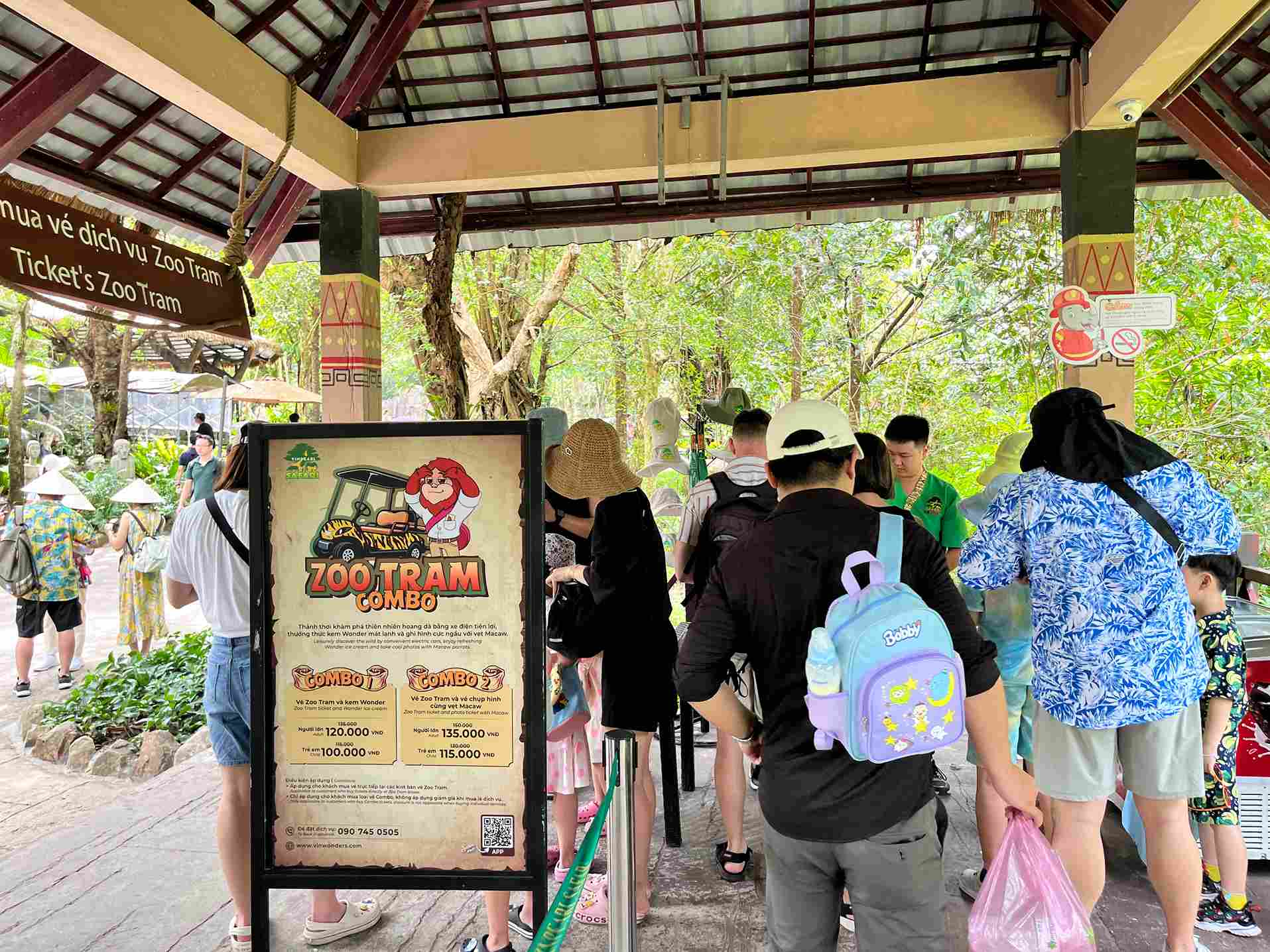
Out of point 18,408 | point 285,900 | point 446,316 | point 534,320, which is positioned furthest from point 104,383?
point 285,900

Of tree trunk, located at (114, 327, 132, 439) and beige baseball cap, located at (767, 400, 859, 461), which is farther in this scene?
tree trunk, located at (114, 327, 132, 439)

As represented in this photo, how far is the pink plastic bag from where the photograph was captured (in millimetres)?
2059

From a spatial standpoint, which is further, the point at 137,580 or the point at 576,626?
the point at 137,580

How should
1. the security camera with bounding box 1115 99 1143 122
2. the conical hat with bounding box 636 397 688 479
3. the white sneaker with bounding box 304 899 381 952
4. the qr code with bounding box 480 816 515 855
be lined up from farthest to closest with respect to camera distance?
the conical hat with bounding box 636 397 688 479 < the security camera with bounding box 1115 99 1143 122 < the white sneaker with bounding box 304 899 381 952 < the qr code with bounding box 480 816 515 855

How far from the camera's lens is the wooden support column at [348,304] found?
5.33m

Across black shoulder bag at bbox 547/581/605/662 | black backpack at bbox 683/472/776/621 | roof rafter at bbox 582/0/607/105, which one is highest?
roof rafter at bbox 582/0/607/105

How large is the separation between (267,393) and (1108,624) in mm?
10565

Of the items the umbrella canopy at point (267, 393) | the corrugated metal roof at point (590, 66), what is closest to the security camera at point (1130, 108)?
the corrugated metal roof at point (590, 66)

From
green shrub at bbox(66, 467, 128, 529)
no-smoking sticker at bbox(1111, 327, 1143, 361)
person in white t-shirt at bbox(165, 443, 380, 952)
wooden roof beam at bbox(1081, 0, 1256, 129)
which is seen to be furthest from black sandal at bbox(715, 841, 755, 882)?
green shrub at bbox(66, 467, 128, 529)

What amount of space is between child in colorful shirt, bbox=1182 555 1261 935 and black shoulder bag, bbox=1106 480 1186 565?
0.29m

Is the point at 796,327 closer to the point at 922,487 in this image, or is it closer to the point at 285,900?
the point at 922,487

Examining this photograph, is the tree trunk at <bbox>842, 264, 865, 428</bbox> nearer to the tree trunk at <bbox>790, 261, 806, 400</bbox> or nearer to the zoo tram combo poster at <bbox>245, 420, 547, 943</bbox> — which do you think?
the tree trunk at <bbox>790, 261, 806, 400</bbox>

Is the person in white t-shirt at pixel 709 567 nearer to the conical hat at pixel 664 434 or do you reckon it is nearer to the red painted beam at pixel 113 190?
the conical hat at pixel 664 434

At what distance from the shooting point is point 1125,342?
4.52 meters
